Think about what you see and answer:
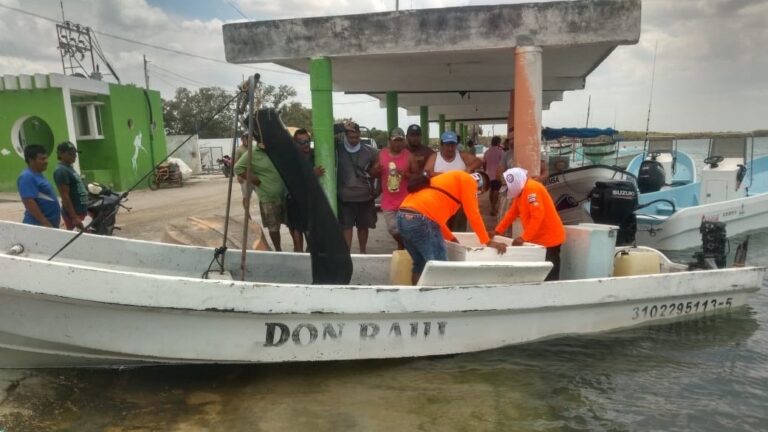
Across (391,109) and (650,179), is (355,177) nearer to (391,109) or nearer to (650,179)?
(391,109)

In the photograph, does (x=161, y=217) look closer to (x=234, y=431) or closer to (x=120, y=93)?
(x=120, y=93)

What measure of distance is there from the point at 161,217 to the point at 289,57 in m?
7.74

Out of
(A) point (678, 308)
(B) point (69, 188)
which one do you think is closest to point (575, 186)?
(A) point (678, 308)

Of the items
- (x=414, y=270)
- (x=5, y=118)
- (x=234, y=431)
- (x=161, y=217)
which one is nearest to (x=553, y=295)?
(x=414, y=270)

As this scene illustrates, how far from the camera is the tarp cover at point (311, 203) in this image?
4.05 m

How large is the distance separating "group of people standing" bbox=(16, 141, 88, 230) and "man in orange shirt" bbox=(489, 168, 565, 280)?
14.6ft

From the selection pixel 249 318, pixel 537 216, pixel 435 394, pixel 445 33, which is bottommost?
pixel 435 394

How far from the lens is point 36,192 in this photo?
531 centimetres

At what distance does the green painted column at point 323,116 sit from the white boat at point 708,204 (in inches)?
224

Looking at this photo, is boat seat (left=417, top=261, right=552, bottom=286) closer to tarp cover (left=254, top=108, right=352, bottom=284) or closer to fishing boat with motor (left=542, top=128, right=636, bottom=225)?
tarp cover (left=254, top=108, right=352, bottom=284)

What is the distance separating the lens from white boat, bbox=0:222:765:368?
3.54m

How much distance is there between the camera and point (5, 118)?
16.1m

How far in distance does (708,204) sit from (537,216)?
298 inches

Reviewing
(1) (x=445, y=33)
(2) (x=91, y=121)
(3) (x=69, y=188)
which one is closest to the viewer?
(1) (x=445, y=33)
